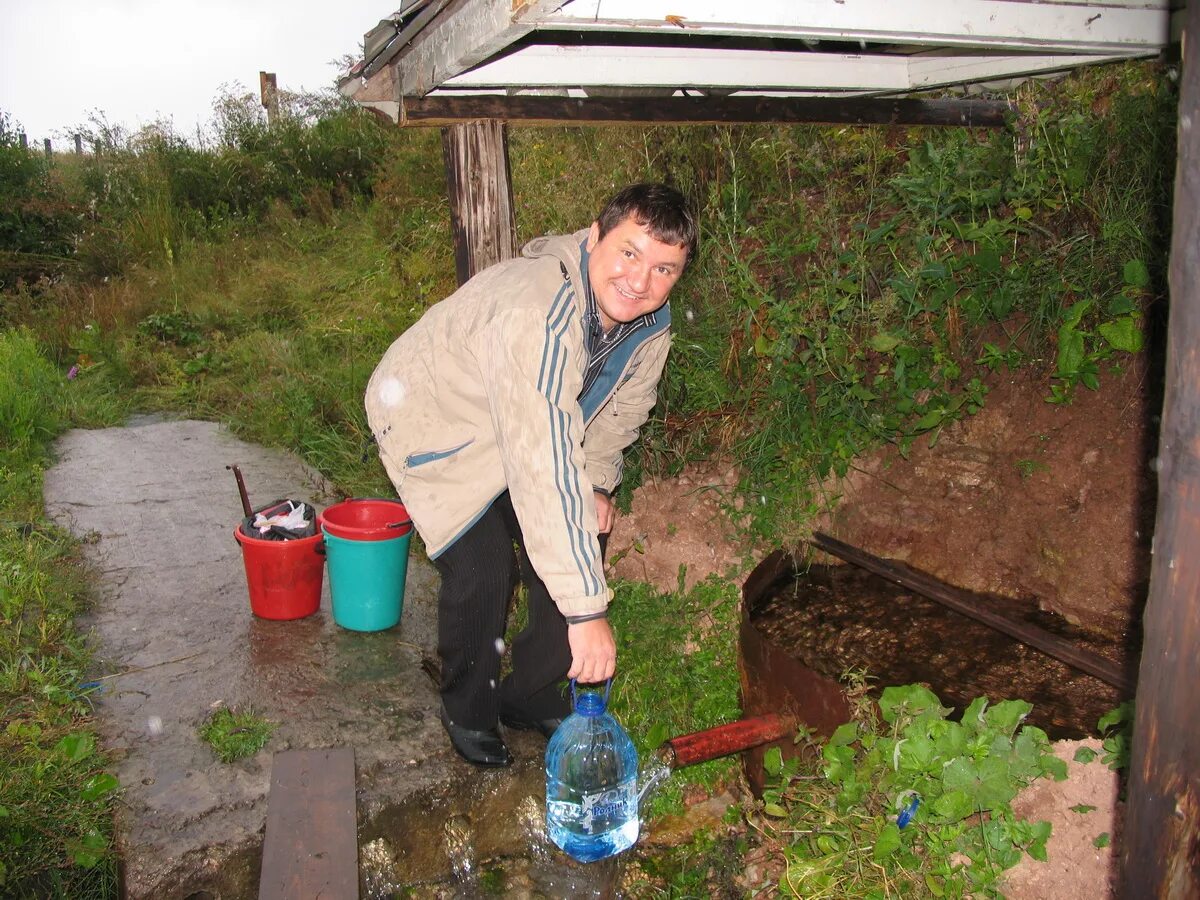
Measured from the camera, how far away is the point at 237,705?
11.2ft

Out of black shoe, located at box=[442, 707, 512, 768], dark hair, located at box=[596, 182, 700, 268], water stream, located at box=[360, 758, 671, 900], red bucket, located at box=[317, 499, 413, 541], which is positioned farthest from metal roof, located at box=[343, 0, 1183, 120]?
water stream, located at box=[360, 758, 671, 900]

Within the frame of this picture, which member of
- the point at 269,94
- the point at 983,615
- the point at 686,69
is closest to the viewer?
the point at 983,615

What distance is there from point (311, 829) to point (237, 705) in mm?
849

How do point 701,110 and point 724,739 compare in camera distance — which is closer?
point 724,739

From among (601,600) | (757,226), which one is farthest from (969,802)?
(757,226)

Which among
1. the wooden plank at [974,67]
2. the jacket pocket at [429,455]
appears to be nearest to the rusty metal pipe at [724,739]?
the jacket pocket at [429,455]

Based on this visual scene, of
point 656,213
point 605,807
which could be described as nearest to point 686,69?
point 656,213

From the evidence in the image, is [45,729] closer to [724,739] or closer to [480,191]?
[724,739]

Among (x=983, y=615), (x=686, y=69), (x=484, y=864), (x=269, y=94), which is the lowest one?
(x=484, y=864)

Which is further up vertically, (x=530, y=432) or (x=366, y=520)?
(x=530, y=432)

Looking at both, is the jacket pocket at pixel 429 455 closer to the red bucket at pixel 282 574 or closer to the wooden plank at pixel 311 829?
the wooden plank at pixel 311 829

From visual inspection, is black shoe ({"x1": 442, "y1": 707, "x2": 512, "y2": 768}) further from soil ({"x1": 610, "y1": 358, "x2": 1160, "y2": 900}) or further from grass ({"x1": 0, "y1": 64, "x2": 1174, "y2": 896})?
soil ({"x1": 610, "y1": 358, "x2": 1160, "y2": 900})

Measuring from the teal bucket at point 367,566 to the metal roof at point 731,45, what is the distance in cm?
170

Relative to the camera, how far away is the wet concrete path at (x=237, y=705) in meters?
2.76
